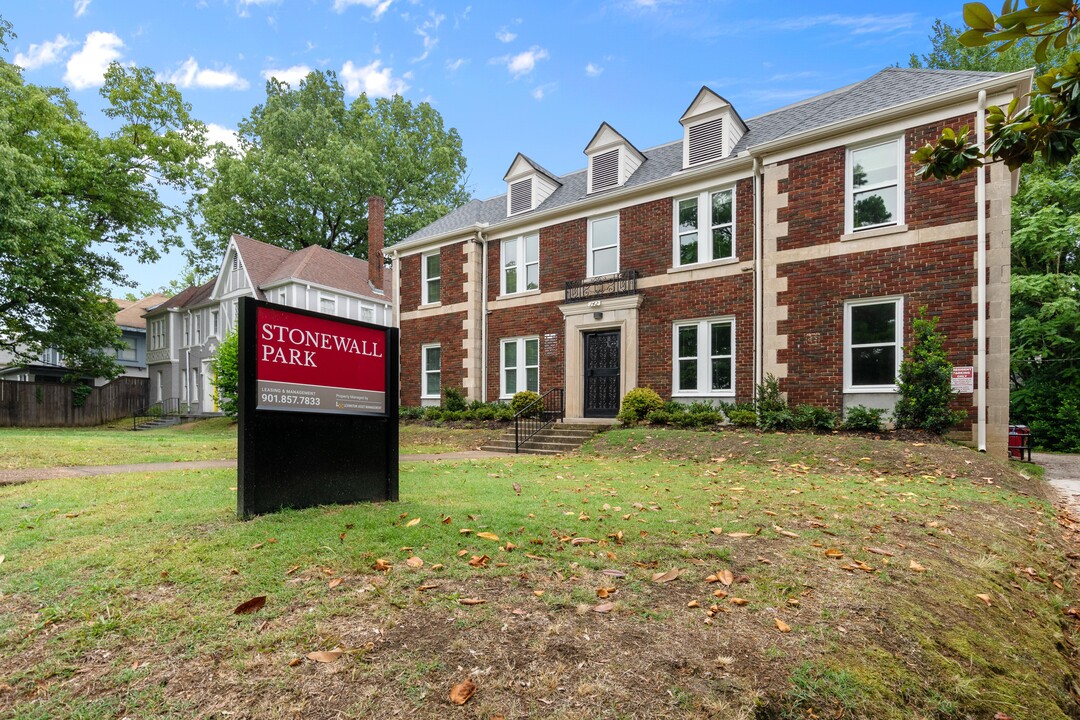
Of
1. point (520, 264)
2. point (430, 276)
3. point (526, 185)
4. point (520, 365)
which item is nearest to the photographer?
point (520, 365)

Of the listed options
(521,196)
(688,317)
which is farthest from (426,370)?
(688,317)

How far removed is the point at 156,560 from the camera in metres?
3.69

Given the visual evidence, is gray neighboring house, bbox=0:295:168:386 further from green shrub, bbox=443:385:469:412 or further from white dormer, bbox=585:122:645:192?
white dormer, bbox=585:122:645:192

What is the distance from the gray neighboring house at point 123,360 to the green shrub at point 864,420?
37.2m

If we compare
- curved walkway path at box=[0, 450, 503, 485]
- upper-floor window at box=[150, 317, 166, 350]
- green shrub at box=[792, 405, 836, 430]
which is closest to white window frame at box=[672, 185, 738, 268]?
green shrub at box=[792, 405, 836, 430]

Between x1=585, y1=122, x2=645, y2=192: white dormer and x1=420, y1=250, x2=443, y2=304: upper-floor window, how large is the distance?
239 inches

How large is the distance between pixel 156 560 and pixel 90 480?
476 cm

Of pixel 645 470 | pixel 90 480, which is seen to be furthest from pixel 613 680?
pixel 90 480

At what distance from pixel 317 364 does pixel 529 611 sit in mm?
3273

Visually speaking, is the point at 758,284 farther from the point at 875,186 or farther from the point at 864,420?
the point at 864,420

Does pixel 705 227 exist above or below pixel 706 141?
below

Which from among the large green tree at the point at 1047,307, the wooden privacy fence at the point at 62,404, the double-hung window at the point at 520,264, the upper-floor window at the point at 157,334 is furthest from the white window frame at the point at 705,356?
the upper-floor window at the point at 157,334

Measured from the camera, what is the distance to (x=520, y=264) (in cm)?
1798

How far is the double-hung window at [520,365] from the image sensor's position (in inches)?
685
